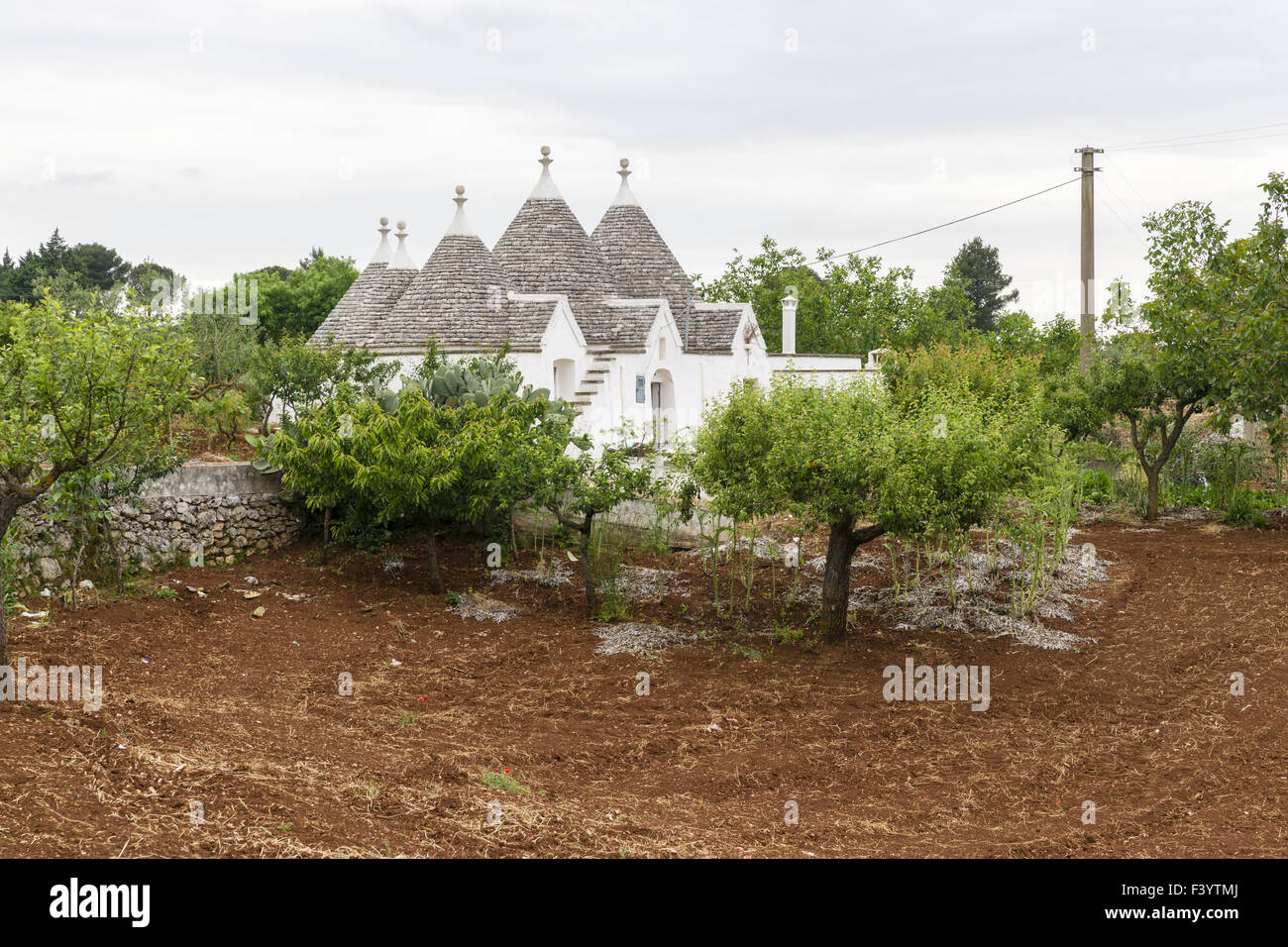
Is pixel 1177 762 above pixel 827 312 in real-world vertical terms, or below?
below

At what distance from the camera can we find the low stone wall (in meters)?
12.5

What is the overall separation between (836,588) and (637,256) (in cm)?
1484

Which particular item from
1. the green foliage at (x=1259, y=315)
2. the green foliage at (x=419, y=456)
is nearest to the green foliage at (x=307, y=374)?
the green foliage at (x=419, y=456)

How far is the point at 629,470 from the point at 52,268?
5111 cm

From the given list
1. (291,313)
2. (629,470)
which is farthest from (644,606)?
(291,313)

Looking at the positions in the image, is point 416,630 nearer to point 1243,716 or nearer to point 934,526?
point 934,526

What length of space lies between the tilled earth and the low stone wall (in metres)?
0.52

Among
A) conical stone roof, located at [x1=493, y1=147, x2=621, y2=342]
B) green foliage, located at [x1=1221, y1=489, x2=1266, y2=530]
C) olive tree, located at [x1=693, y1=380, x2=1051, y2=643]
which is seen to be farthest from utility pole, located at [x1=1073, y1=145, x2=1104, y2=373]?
olive tree, located at [x1=693, y1=380, x2=1051, y2=643]

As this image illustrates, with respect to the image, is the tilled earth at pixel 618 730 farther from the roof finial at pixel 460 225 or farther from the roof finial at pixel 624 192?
the roof finial at pixel 624 192

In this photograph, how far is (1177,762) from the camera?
355 inches

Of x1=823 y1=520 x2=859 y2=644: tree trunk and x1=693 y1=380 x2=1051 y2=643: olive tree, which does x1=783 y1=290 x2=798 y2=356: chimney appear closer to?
x1=693 y1=380 x2=1051 y2=643: olive tree

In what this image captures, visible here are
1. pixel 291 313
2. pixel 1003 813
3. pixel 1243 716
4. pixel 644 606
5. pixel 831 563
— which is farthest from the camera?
pixel 291 313

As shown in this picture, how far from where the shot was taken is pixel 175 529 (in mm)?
14625

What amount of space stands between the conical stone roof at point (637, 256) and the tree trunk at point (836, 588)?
13.3 m
